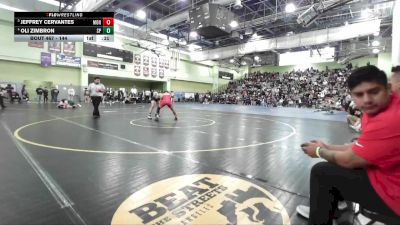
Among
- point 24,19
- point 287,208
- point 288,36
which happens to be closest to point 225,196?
point 287,208

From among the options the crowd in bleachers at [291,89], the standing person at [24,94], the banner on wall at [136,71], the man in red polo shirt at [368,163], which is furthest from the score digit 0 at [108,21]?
the crowd in bleachers at [291,89]

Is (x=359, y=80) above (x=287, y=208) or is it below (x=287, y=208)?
above

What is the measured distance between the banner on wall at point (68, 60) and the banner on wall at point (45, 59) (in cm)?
69

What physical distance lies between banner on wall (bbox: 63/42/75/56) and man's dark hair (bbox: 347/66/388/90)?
24.1m

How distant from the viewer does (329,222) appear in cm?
169

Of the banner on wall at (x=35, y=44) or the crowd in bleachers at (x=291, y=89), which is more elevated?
the banner on wall at (x=35, y=44)

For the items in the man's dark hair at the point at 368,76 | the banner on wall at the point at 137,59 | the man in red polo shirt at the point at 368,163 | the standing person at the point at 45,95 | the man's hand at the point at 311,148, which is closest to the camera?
the man in red polo shirt at the point at 368,163

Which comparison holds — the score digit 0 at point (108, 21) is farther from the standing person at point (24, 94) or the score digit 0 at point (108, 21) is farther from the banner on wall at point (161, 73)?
the banner on wall at point (161, 73)

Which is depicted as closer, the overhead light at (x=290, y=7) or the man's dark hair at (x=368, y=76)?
the man's dark hair at (x=368, y=76)

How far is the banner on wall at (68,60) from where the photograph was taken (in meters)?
21.2

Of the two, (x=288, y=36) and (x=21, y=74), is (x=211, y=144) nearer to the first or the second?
(x=288, y=36)

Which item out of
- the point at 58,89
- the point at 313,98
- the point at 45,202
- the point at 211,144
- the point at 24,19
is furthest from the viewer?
the point at 313,98

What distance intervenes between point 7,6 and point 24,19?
9.27 metres
